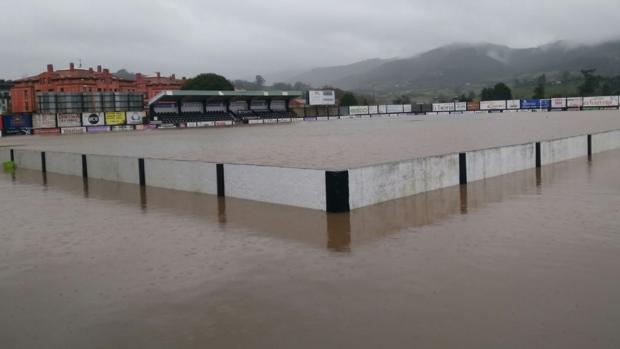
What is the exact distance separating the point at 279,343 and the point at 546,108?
358 feet

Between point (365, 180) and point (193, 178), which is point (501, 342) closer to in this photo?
point (365, 180)

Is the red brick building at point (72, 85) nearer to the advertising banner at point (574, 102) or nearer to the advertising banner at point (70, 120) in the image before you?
the advertising banner at point (70, 120)

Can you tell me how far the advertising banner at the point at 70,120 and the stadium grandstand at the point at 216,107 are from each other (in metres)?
11.9

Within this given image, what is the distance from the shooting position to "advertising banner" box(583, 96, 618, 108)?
9562cm

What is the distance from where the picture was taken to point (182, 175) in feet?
50.2

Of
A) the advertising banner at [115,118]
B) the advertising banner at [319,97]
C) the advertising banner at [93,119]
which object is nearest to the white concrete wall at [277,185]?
the advertising banner at [93,119]

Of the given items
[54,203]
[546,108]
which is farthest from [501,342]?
[546,108]

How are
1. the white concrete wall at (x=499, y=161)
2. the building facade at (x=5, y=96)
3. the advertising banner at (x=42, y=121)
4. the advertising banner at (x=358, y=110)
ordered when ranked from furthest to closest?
the building facade at (x=5, y=96) < the advertising banner at (x=358, y=110) < the advertising banner at (x=42, y=121) < the white concrete wall at (x=499, y=161)

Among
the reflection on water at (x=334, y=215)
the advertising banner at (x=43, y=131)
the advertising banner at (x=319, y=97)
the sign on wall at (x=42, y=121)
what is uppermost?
the advertising banner at (x=319, y=97)

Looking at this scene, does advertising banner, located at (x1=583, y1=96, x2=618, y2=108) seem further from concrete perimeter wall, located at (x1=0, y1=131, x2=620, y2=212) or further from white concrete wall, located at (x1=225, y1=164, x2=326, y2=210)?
white concrete wall, located at (x1=225, y1=164, x2=326, y2=210)

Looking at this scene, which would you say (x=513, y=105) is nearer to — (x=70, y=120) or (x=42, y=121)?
(x=70, y=120)

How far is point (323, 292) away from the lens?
657 cm

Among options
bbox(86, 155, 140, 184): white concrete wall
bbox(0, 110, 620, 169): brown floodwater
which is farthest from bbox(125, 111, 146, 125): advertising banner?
bbox(86, 155, 140, 184): white concrete wall

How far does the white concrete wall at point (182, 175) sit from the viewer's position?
14.5 metres
